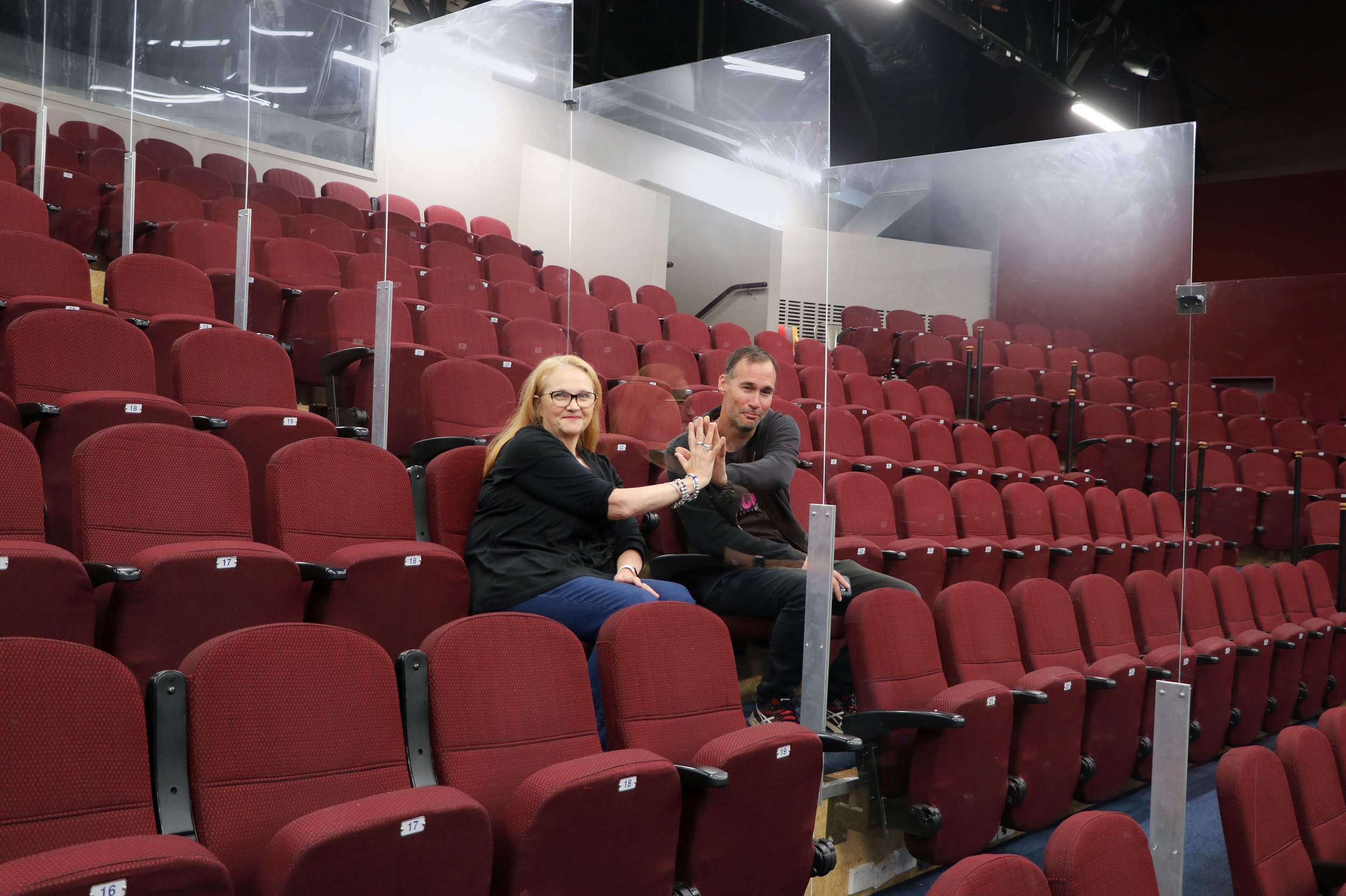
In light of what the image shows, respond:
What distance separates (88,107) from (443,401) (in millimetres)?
1695


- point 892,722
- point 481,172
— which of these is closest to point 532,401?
point 892,722

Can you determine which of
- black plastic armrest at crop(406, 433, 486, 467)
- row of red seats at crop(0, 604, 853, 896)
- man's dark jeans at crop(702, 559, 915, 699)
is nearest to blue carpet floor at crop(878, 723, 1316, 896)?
man's dark jeans at crop(702, 559, 915, 699)

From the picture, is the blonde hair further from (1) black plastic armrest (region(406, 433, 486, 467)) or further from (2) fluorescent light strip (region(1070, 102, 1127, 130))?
(2) fluorescent light strip (region(1070, 102, 1127, 130))

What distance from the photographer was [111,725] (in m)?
0.71

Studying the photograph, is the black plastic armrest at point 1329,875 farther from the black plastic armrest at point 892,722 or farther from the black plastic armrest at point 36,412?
the black plastic armrest at point 36,412

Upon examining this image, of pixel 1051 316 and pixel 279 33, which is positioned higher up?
pixel 279 33

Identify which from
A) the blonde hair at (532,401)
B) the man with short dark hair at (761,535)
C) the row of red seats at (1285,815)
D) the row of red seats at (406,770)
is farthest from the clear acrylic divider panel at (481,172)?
the row of red seats at (1285,815)

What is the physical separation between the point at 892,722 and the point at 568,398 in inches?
23.7

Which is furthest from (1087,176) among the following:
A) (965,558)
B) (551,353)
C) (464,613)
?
(464,613)

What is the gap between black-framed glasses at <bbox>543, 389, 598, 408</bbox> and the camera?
4.50 feet

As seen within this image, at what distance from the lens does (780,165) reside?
6.18 feet

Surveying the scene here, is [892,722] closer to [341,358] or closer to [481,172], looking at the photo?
[341,358]

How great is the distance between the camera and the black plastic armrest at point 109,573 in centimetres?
95

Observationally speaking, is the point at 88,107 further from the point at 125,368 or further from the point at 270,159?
the point at 125,368
